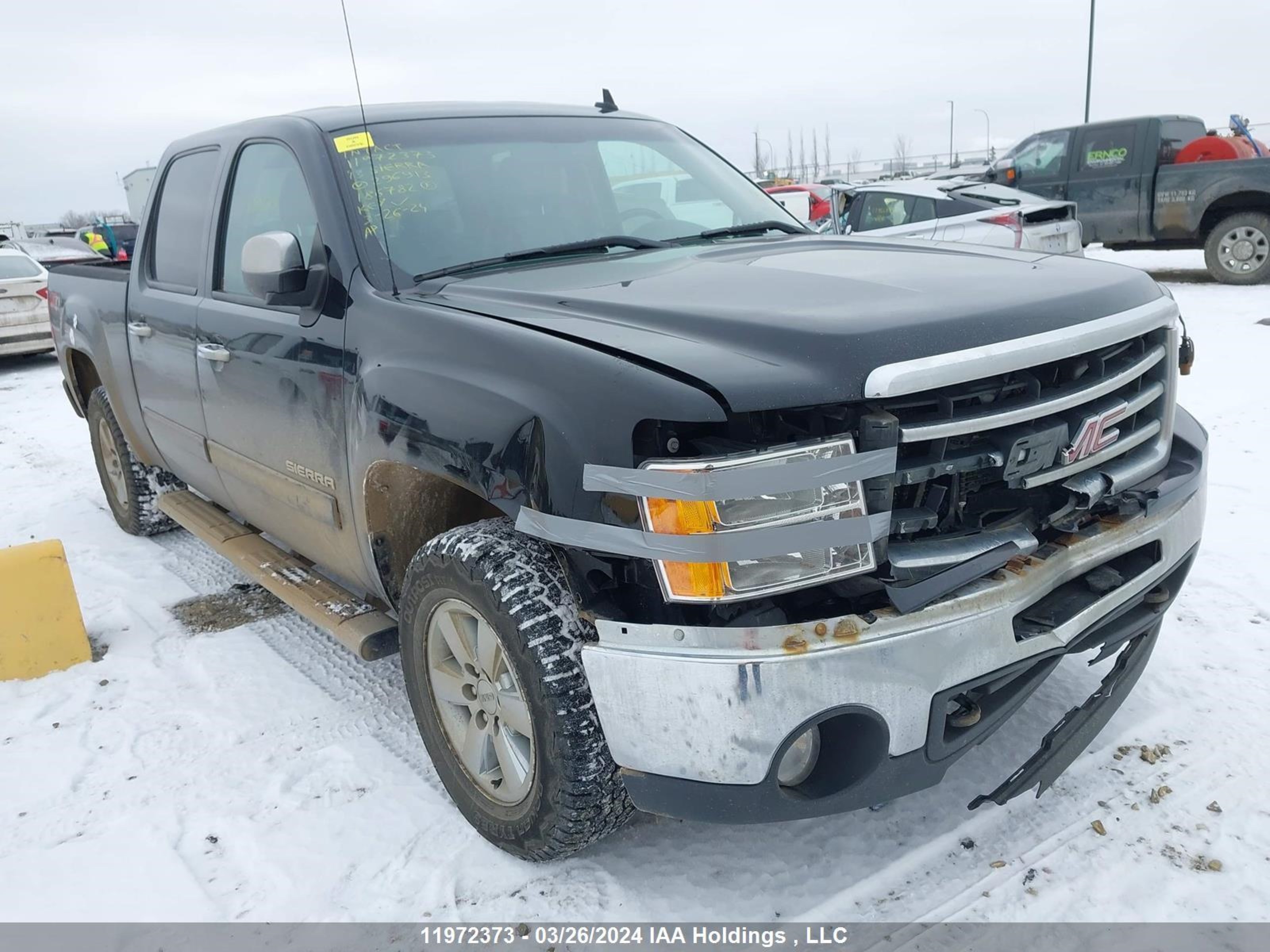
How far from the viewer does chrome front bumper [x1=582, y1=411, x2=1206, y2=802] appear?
1.85 m

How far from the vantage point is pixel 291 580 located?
350 centimetres

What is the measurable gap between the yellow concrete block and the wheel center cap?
2212 mm

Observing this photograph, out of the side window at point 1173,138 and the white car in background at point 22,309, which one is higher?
the side window at point 1173,138

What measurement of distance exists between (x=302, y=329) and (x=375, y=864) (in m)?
1.53

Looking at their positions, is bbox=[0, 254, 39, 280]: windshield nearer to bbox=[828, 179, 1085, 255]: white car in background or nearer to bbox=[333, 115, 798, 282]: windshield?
bbox=[828, 179, 1085, 255]: white car in background

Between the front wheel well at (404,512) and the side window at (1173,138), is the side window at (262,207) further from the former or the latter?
the side window at (1173,138)

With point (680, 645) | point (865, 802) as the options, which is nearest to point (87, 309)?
point (680, 645)

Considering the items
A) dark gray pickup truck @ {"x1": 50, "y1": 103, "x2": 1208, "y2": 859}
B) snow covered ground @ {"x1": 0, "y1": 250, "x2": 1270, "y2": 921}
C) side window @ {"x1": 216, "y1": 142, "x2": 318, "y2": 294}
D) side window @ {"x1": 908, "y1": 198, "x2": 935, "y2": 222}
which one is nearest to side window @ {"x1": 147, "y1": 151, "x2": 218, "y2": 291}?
side window @ {"x1": 216, "y1": 142, "x2": 318, "y2": 294}

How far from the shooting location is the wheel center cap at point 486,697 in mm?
2365

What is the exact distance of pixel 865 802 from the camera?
6.59ft

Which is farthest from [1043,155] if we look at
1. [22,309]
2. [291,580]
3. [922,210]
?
[22,309]

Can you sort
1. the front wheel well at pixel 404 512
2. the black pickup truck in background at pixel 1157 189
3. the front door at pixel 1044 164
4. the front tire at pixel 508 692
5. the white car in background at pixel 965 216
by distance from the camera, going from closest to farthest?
the front tire at pixel 508 692 < the front wheel well at pixel 404 512 < the white car in background at pixel 965 216 < the black pickup truck in background at pixel 1157 189 < the front door at pixel 1044 164

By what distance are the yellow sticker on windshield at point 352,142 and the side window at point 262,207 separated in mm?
165

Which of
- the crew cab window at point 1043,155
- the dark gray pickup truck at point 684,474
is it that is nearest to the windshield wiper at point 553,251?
the dark gray pickup truck at point 684,474
